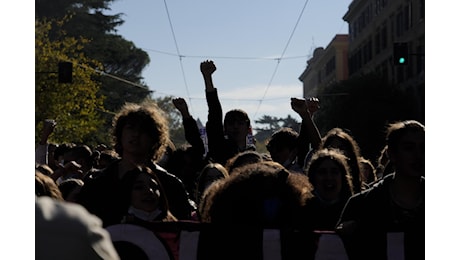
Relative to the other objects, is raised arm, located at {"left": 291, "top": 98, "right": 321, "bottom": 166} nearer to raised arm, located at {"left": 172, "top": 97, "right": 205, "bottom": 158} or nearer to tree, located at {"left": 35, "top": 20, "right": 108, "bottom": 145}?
raised arm, located at {"left": 172, "top": 97, "right": 205, "bottom": 158}

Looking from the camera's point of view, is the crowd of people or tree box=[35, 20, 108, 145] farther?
tree box=[35, 20, 108, 145]

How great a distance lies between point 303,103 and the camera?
649 centimetres

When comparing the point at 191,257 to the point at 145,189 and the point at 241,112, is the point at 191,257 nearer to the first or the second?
the point at 145,189

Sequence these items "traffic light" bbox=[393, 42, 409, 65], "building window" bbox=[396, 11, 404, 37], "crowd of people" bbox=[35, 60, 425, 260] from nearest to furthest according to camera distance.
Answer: "crowd of people" bbox=[35, 60, 425, 260]
"traffic light" bbox=[393, 42, 409, 65]
"building window" bbox=[396, 11, 404, 37]

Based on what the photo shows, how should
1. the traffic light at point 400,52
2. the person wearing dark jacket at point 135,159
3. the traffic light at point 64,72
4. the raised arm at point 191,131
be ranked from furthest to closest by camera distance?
1. the traffic light at point 64,72
2. the traffic light at point 400,52
3. the raised arm at point 191,131
4. the person wearing dark jacket at point 135,159

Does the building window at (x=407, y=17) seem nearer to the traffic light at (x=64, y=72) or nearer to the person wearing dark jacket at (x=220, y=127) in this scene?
the traffic light at (x=64, y=72)

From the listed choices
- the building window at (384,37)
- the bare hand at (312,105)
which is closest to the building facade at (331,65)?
the building window at (384,37)

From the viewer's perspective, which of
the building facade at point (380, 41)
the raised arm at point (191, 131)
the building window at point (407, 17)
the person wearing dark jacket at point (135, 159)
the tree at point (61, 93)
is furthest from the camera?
the building window at point (407, 17)

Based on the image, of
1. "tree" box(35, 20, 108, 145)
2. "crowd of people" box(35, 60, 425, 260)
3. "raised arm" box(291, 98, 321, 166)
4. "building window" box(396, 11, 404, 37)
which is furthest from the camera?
"building window" box(396, 11, 404, 37)

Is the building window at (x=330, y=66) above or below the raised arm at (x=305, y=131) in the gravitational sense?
above

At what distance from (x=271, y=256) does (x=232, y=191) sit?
14.5 inches

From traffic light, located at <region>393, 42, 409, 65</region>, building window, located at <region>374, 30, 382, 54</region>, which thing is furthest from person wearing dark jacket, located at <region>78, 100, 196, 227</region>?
building window, located at <region>374, 30, 382, 54</region>

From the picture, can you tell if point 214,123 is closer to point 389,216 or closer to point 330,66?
point 389,216
